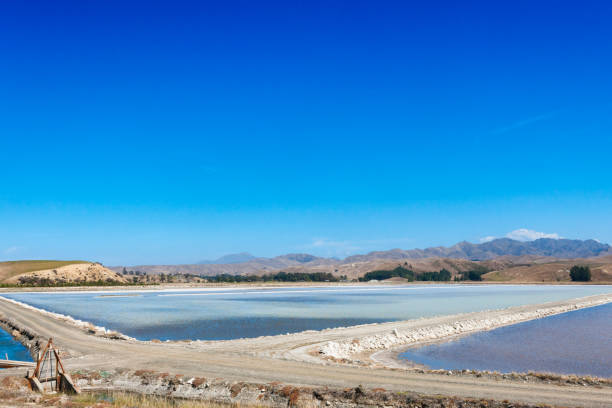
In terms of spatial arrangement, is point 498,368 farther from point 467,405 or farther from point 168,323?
point 168,323

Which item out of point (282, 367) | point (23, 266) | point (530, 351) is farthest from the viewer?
point (23, 266)

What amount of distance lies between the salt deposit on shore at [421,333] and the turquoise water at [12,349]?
13.9 metres

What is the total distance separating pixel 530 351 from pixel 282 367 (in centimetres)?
1351

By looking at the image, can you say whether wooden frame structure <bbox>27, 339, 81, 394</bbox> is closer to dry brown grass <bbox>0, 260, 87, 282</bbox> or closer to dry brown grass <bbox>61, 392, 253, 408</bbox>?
dry brown grass <bbox>61, 392, 253, 408</bbox>

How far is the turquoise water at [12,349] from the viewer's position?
21953 millimetres

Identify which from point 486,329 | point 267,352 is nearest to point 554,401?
point 267,352

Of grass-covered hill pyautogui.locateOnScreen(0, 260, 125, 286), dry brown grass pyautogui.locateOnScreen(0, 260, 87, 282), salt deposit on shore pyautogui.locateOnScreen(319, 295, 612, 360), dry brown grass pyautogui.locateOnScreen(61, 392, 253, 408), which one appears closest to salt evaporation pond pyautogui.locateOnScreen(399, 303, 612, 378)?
salt deposit on shore pyautogui.locateOnScreen(319, 295, 612, 360)

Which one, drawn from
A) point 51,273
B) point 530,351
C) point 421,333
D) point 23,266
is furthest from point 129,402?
point 23,266

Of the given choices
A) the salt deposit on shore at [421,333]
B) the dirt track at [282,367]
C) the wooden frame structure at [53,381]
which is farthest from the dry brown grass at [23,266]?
the wooden frame structure at [53,381]

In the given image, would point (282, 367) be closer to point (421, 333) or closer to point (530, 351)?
point (421, 333)

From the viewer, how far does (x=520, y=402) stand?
12.3 meters

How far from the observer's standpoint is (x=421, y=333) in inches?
1099

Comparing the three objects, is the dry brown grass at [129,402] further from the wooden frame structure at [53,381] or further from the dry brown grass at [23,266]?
the dry brown grass at [23,266]

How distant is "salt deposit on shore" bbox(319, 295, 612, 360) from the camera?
22125 mm
